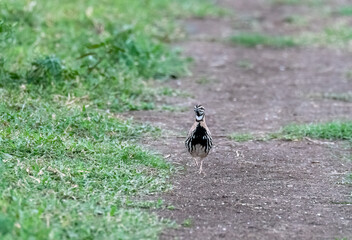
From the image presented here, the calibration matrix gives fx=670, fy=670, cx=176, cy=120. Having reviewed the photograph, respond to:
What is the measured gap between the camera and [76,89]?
8148 millimetres

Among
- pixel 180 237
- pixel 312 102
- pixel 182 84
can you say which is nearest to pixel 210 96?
pixel 182 84

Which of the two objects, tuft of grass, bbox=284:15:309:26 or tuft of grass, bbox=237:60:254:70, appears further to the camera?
tuft of grass, bbox=284:15:309:26

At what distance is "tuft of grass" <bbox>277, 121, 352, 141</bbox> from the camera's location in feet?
24.8

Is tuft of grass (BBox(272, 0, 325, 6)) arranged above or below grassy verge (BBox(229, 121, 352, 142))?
above

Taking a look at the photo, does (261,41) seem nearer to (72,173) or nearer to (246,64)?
(246,64)

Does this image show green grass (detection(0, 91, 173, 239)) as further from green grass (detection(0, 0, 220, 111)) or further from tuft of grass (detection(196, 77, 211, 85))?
tuft of grass (detection(196, 77, 211, 85))

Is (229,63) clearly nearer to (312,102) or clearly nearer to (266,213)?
(312,102)

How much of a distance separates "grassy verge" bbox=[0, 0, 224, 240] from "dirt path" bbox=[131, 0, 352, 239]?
1.04 feet

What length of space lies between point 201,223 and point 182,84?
15.8ft

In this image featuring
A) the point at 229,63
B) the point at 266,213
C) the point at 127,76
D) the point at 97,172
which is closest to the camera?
the point at 266,213

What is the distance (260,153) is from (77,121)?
194 centimetres

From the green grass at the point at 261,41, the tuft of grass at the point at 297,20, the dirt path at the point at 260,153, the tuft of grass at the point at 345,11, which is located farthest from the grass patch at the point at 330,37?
the tuft of grass at the point at 345,11

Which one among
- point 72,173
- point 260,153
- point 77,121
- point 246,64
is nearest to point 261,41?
point 246,64

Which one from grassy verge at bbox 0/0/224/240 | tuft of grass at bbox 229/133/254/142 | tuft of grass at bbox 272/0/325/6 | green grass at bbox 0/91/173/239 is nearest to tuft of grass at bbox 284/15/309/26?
tuft of grass at bbox 272/0/325/6
